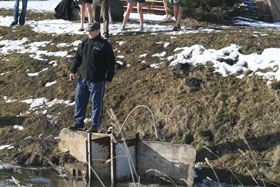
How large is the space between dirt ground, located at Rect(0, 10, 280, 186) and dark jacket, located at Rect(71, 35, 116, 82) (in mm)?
1418

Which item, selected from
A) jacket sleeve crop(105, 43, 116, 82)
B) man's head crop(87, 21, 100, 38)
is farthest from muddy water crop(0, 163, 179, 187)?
man's head crop(87, 21, 100, 38)

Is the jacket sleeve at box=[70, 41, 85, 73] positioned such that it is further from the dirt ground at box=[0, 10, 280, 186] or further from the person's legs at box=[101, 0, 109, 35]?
the person's legs at box=[101, 0, 109, 35]

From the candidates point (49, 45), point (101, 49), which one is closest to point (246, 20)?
point (49, 45)

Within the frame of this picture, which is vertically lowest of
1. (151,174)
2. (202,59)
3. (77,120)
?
(151,174)

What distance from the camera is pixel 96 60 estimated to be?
779 centimetres

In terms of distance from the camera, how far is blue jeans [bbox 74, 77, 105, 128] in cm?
782

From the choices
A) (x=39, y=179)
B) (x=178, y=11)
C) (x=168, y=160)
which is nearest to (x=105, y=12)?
(x=178, y=11)

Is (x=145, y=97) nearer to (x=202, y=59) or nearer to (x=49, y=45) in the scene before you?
(x=202, y=59)

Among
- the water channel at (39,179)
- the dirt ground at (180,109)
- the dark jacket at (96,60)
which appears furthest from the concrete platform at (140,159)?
the dark jacket at (96,60)

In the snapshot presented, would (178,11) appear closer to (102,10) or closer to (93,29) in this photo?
(102,10)

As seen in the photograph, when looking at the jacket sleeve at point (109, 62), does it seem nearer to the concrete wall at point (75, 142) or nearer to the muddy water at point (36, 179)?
the concrete wall at point (75, 142)

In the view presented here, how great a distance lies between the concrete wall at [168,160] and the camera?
22.9ft

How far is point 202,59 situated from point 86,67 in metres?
3.20

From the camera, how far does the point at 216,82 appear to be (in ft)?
30.5
